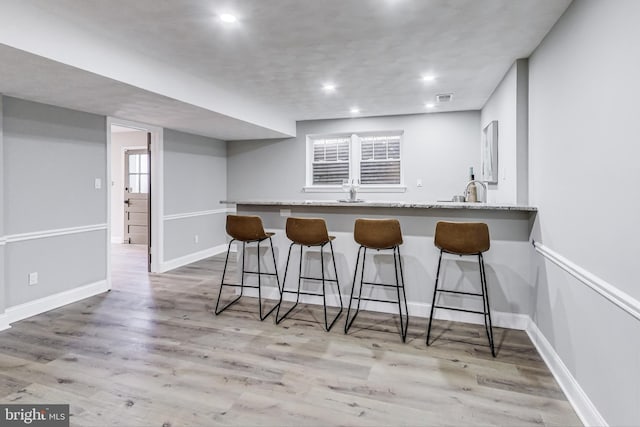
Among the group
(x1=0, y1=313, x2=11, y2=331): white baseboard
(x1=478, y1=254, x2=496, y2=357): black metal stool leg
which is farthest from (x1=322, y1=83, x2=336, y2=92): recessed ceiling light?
(x1=0, y1=313, x2=11, y2=331): white baseboard

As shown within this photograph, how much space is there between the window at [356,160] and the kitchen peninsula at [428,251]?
8.40 ft

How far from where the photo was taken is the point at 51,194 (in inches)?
150

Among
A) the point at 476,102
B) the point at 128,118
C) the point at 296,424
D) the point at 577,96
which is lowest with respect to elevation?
the point at 296,424

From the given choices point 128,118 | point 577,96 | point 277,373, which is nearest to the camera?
point 577,96

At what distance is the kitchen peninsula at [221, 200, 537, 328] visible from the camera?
315 centimetres

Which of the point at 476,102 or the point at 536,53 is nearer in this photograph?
the point at 536,53

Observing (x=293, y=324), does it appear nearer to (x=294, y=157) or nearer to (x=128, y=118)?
(x=128, y=118)

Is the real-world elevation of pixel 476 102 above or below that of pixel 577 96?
above

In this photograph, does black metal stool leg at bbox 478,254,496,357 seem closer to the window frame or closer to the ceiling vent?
the ceiling vent

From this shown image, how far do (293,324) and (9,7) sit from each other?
3.02 metres

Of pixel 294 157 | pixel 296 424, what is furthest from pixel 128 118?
pixel 296 424

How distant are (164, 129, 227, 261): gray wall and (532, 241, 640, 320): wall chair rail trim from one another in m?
4.96

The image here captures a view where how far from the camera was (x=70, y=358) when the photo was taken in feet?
8.87

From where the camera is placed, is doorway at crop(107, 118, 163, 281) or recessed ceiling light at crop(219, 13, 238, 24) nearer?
recessed ceiling light at crop(219, 13, 238, 24)
